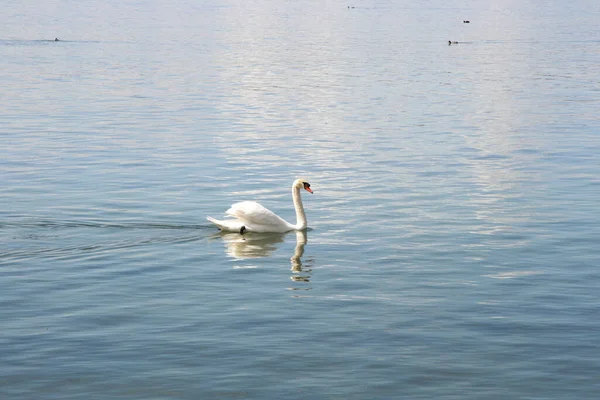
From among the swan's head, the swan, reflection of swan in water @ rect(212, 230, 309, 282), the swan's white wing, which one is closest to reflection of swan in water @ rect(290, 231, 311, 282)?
reflection of swan in water @ rect(212, 230, 309, 282)

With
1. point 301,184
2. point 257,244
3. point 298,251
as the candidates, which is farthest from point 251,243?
point 301,184

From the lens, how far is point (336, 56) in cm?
7931

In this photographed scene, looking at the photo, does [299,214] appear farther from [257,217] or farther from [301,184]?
[257,217]

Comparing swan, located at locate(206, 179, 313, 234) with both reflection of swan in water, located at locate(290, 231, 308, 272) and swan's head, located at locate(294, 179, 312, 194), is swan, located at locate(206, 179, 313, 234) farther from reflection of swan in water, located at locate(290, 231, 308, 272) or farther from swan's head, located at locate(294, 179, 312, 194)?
swan's head, located at locate(294, 179, 312, 194)

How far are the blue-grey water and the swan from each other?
0.90 ft

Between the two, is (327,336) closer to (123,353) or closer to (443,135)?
(123,353)

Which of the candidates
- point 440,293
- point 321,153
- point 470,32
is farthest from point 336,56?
point 440,293

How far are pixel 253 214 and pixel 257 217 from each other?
0.14 meters

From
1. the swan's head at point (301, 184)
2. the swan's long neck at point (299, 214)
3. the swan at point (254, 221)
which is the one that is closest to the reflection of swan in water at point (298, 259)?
the swan's long neck at point (299, 214)

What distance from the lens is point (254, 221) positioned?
23812 mm

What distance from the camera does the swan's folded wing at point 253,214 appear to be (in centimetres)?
2358

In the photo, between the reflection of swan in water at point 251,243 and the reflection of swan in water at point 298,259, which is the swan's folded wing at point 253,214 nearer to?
the reflection of swan in water at point 251,243

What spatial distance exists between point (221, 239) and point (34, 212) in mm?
4777

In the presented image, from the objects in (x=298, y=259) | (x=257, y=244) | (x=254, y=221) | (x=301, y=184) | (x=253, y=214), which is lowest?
(x=298, y=259)
